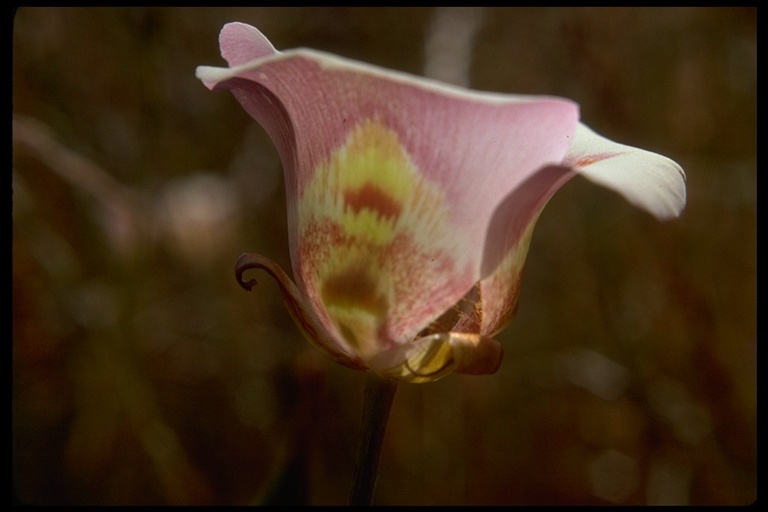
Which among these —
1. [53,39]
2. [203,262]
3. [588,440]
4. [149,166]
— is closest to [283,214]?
[203,262]

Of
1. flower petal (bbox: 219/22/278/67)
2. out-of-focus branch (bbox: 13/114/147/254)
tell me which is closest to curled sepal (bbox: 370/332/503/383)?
flower petal (bbox: 219/22/278/67)

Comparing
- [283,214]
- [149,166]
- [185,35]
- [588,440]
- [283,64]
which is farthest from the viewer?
[185,35]

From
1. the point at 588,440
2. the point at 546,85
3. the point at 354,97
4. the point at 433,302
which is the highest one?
the point at 354,97

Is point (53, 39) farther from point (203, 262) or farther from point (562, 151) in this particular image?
point (562, 151)

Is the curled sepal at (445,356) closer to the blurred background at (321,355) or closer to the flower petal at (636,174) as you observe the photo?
the flower petal at (636,174)

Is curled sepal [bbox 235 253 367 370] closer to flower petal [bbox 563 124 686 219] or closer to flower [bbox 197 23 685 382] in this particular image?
flower [bbox 197 23 685 382]

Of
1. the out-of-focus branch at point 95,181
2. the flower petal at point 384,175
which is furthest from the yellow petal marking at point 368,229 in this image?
the out-of-focus branch at point 95,181
